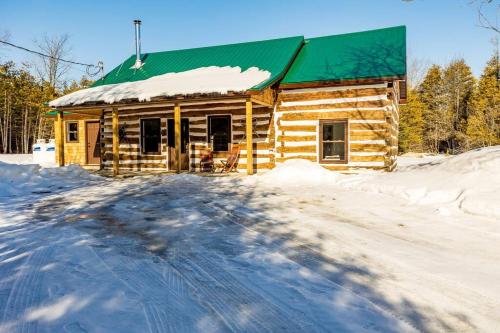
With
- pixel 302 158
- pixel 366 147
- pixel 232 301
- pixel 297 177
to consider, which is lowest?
pixel 232 301

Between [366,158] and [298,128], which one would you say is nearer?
[366,158]

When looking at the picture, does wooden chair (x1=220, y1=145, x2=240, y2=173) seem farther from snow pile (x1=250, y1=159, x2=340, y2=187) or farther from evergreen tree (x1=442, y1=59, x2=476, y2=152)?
evergreen tree (x1=442, y1=59, x2=476, y2=152)

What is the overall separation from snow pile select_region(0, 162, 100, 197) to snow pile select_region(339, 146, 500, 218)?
8285 mm

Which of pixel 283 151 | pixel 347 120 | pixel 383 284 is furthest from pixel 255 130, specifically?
pixel 383 284

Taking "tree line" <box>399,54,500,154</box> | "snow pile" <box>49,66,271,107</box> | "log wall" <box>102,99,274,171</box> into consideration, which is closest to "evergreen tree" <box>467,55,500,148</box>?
"tree line" <box>399,54,500,154</box>

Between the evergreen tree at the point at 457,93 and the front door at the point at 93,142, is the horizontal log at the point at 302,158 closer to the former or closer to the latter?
the front door at the point at 93,142

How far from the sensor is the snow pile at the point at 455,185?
237 inches

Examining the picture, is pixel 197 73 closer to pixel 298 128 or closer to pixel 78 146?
pixel 298 128

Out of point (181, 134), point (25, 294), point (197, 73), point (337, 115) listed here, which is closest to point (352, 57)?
point (337, 115)

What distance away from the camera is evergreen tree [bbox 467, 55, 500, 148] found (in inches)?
1383

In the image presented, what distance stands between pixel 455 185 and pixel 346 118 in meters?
6.12

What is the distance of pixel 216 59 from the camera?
15578 millimetres

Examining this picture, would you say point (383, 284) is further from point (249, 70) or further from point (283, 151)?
point (249, 70)

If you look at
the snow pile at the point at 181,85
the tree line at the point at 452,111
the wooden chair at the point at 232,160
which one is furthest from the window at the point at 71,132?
the tree line at the point at 452,111
